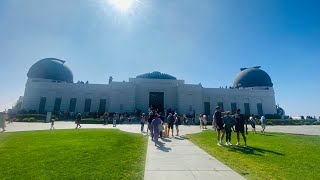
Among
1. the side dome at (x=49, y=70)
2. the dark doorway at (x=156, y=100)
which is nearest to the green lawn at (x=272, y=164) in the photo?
the dark doorway at (x=156, y=100)

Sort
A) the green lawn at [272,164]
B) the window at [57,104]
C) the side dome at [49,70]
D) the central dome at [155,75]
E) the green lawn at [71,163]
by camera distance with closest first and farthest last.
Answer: the green lawn at [71,163] → the green lawn at [272,164] → the window at [57,104] → the side dome at [49,70] → the central dome at [155,75]

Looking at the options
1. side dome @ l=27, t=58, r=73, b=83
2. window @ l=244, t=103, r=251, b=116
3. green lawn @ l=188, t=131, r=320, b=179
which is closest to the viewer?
green lawn @ l=188, t=131, r=320, b=179

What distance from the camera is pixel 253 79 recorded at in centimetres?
5412

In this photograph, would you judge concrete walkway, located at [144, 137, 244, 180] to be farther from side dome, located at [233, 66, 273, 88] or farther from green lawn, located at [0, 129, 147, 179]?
side dome, located at [233, 66, 273, 88]

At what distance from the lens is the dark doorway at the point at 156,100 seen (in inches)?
1725

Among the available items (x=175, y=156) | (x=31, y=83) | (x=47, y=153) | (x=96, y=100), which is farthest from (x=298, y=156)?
(x=31, y=83)

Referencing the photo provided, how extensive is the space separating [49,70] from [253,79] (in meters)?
51.7

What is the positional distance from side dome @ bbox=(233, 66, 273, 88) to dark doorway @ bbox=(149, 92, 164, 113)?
24559 mm

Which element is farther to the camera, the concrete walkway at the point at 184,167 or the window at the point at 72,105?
the window at the point at 72,105

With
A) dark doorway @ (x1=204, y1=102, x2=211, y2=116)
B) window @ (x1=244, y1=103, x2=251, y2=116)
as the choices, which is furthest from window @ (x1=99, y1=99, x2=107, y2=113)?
window @ (x1=244, y1=103, x2=251, y2=116)

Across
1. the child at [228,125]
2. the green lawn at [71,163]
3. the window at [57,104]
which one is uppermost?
the window at [57,104]

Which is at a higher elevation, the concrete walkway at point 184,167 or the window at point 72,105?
the window at point 72,105

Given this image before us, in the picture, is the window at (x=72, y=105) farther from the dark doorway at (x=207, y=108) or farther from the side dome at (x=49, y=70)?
the dark doorway at (x=207, y=108)

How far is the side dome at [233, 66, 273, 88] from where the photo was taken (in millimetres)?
53719
